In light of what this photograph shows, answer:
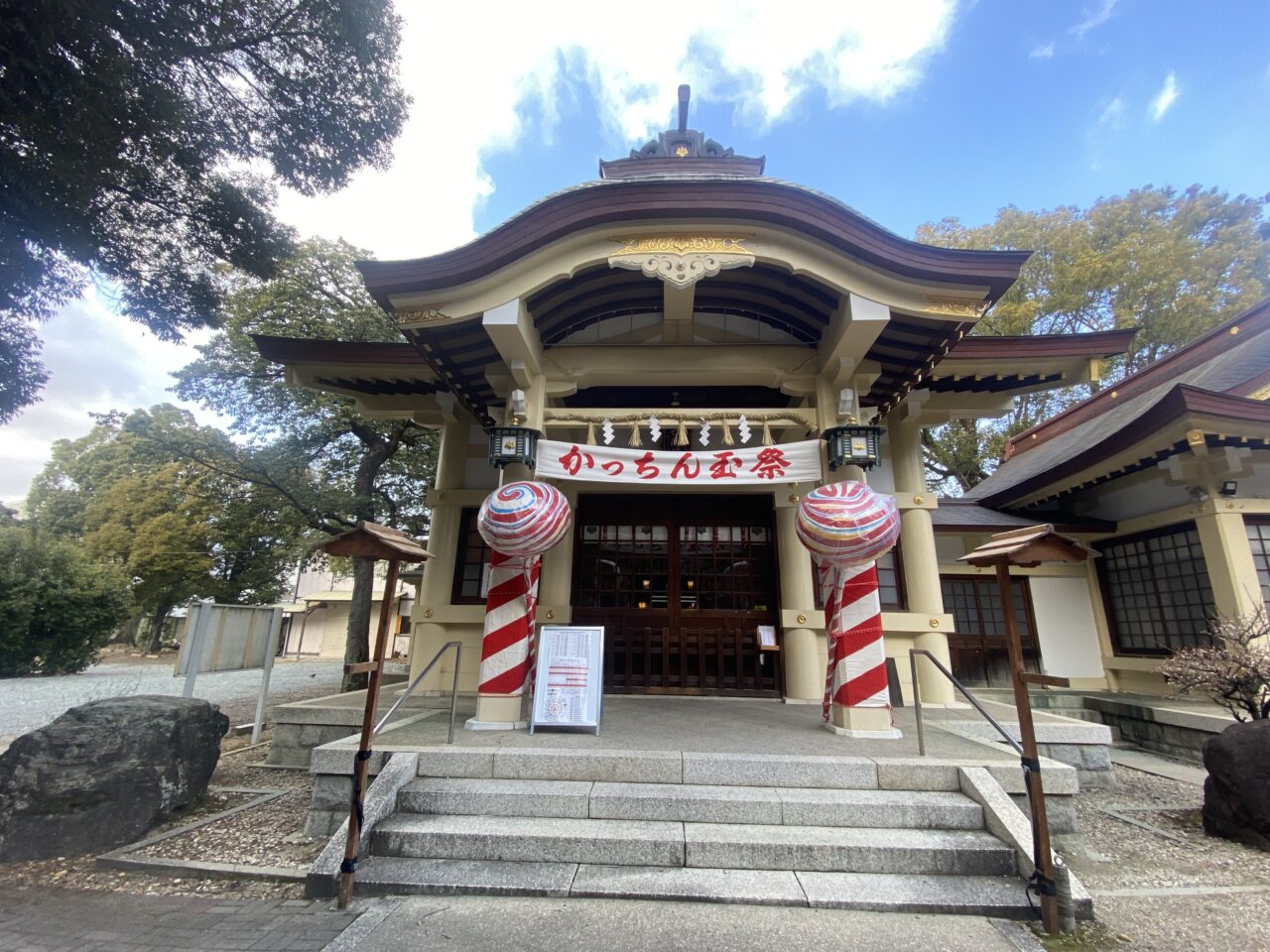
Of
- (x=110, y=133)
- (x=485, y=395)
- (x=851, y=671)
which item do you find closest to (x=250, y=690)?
(x=485, y=395)

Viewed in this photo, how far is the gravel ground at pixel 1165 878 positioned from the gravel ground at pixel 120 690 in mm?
9925

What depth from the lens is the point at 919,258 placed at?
4.79 m

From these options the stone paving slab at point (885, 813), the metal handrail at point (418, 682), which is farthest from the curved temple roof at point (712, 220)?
the stone paving slab at point (885, 813)

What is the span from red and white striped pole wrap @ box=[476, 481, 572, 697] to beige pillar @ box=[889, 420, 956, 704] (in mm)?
4398

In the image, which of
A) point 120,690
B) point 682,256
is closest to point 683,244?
point 682,256

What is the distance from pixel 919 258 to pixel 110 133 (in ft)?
24.2

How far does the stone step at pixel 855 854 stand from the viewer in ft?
10.5

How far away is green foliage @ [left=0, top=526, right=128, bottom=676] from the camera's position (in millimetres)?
13789

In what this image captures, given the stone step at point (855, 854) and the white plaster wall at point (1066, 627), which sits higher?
the white plaster wall at point (1066, 627)

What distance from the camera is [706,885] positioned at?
304cm

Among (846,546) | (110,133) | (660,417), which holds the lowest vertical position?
(846,546)

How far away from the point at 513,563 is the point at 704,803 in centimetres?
259

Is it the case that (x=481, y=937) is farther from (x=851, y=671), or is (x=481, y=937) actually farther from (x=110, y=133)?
(x=110, y=133)

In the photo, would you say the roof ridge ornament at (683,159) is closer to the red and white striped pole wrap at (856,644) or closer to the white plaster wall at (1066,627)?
the red and white striped pole wrap at (856,644)
